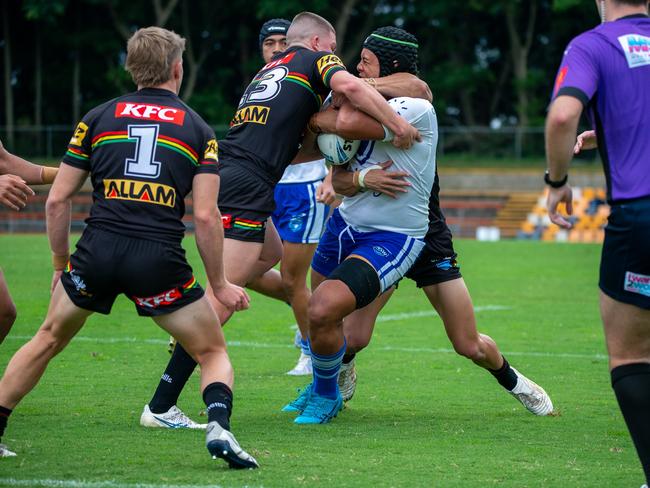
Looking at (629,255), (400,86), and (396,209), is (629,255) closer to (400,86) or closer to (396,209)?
(396,209)

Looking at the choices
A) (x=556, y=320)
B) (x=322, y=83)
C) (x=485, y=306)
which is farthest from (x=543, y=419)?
(x=485, y=306)

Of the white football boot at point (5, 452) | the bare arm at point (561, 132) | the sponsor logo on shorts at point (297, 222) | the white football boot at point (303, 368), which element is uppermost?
the bare arm at point (561, 132)

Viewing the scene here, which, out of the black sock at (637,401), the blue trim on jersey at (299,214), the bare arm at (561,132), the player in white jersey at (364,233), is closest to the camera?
the bare arm at (561,132)

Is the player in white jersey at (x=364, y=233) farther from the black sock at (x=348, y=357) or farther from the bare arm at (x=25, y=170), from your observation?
the bare arm at (x=25, y=170)


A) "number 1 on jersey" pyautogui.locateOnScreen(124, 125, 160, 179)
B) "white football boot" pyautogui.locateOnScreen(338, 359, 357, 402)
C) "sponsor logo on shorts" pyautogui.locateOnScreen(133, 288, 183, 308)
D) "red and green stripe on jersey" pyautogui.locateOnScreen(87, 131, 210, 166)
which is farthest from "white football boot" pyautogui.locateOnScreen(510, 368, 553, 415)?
"number 1 on jersey" pyautogui.locateOnScreen(124, 125, 160, 179)

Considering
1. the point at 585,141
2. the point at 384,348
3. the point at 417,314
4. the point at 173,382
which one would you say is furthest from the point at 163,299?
the point at 417,314

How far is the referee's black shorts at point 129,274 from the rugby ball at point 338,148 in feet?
5.30

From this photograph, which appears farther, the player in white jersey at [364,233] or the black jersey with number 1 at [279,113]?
the black jersey with number 1 at [279,113]

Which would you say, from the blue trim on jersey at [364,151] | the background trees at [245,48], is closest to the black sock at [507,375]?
the blue trim on jersey at [364,151]

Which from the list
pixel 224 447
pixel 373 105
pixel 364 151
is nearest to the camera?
pixel 224 447

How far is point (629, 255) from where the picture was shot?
4.73 meters

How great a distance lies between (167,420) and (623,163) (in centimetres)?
317

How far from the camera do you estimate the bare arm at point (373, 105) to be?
6301 millimetres

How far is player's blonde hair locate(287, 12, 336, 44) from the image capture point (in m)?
7.21
